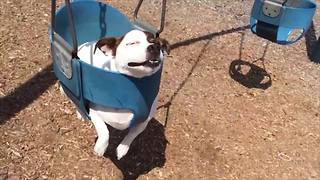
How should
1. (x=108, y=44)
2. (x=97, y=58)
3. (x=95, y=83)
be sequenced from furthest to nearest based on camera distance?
(x=97, y=58)
(x=108, y=44)
(x=95, y=83)

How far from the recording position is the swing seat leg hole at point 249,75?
3.60 metres

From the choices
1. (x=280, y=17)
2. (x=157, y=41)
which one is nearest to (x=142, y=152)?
(x=157, y=41)

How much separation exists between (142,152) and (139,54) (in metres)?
1.09

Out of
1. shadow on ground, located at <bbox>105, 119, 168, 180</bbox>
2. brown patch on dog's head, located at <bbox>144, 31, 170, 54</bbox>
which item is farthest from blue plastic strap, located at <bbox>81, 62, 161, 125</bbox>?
shadow on ground, located at <bbox>105, 119, 168, 180</bbox>

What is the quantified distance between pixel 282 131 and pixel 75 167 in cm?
138

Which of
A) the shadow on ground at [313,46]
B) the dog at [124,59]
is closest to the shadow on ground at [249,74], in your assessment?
the shadow on ground at [313,46]

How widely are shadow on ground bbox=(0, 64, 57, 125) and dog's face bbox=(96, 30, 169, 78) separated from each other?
3.72ft

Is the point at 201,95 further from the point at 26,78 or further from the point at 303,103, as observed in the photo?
the point at 26,78

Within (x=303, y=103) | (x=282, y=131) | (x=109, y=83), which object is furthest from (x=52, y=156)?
(x=303, y=103)

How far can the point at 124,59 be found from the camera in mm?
1901

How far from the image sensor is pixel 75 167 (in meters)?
2.65

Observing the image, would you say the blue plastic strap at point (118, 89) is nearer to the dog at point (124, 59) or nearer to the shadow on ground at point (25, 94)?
the dog at point (124, 59)

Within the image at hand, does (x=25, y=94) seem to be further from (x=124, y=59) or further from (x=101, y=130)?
(x=124, y=59)

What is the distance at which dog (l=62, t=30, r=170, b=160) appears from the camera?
1.85 metres
